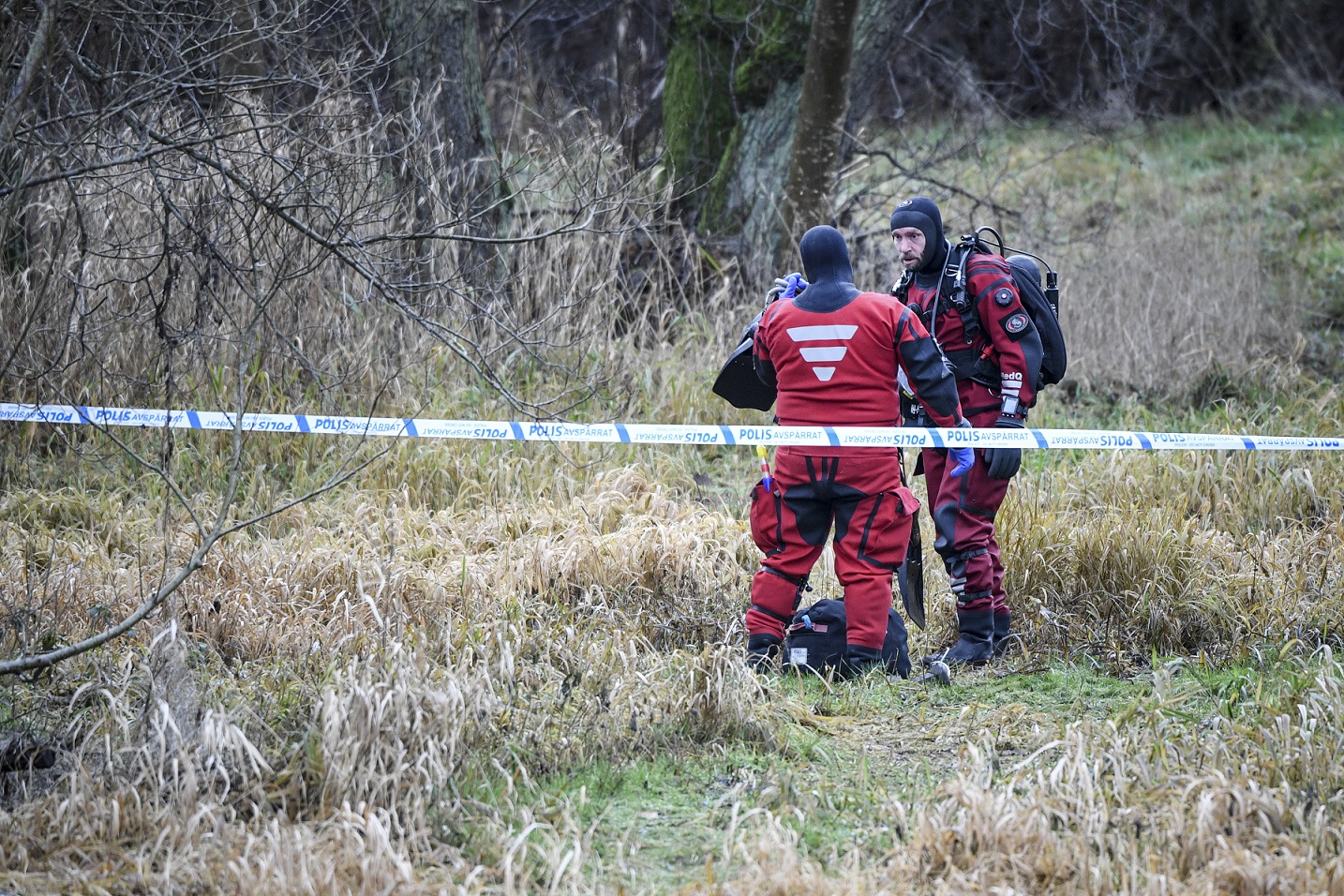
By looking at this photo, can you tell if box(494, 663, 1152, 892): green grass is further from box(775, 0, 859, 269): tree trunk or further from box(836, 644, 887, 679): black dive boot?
box(775, 0, 859, 269): tree trunk

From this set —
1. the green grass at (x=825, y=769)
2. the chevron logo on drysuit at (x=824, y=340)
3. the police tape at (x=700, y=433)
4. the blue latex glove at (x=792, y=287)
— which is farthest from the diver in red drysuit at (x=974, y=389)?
the chevron logo on drysuit at (x=824, y=340)

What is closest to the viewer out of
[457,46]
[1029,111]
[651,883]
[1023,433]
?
[651,883]

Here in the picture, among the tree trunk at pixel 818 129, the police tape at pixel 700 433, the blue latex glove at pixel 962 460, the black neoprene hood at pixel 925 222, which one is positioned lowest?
the blue latex glove at pixel 962 460

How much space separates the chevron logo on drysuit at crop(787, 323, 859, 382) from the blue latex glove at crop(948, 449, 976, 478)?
2.39 ft

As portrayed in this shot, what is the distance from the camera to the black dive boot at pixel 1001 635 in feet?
16.9

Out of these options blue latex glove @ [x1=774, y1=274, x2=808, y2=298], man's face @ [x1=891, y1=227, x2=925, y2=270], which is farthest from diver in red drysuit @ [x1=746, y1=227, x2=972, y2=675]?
man's face @ [x1=891, y1=227, x2=925, y2=270]

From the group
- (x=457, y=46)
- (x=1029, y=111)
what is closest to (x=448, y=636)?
(x=457, y=46)

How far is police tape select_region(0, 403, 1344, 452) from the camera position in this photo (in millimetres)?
4520

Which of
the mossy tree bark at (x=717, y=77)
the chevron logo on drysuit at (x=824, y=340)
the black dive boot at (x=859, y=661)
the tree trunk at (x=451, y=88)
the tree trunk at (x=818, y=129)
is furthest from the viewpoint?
the mossy tree bark at (x=717, y=77)

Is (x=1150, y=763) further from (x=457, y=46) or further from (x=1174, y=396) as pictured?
(x=457, y=46)

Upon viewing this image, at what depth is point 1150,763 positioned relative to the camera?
3.61 meters

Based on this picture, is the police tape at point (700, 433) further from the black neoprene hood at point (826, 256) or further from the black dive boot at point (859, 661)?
the black dive boot at point (859, 661)

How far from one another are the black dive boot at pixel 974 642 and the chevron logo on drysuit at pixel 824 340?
1.28 m

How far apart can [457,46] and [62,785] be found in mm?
6716
